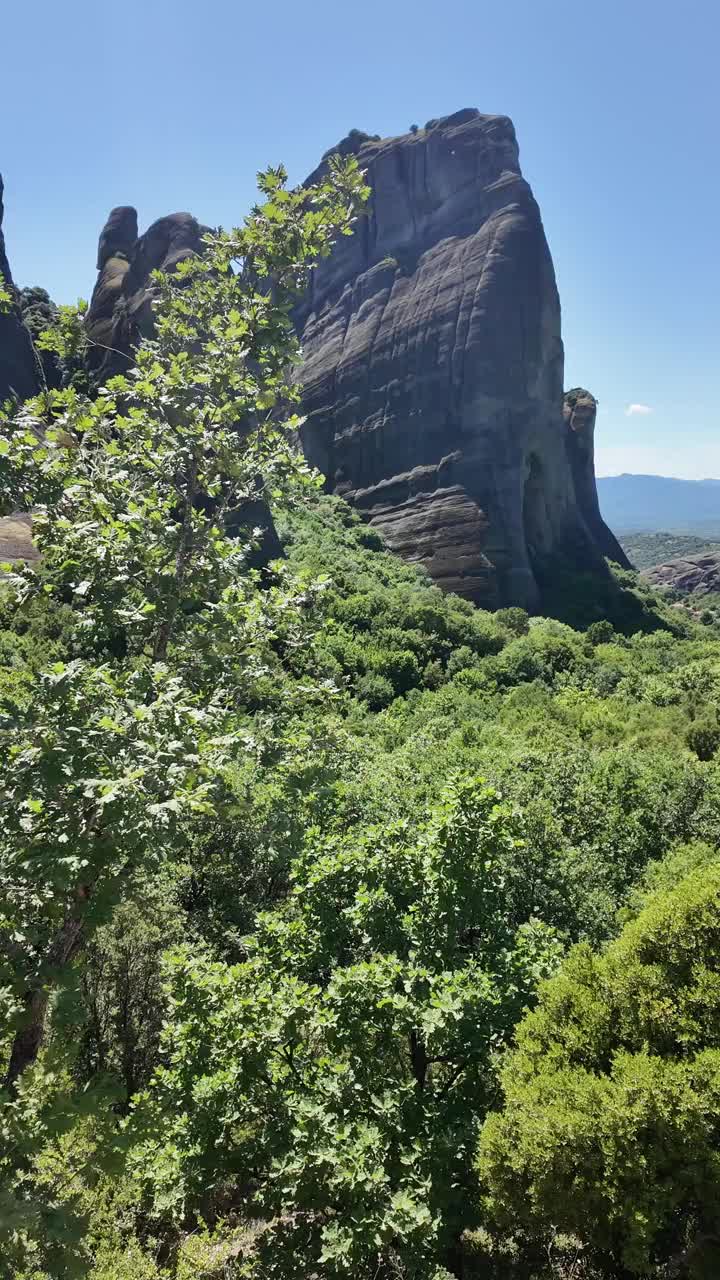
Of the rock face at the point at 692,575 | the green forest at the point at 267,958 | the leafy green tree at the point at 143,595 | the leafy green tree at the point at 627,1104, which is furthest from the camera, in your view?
the rock face at the point at 692,575

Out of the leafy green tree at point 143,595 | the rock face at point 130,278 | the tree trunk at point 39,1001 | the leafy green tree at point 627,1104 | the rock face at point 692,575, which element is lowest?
the rock face at point 692,575

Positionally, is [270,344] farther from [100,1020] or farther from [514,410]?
[514,410]

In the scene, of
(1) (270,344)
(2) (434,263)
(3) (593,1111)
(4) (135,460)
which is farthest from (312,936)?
(2) (434,263)

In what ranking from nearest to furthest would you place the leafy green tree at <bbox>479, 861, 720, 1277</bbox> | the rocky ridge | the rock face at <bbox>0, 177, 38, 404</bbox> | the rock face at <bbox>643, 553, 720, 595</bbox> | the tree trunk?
the tree trunk, the leafy green tree at <bbox>479, 861, 720, 1277</bbox>, the rock face at <bbox>0, 177, 38, 404</bbox>, the rocky ridge, the rock face at <bbox>643, 553, 720, 595</bbox>

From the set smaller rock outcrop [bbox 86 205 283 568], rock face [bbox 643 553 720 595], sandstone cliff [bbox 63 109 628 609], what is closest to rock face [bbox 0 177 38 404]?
smaller rock outcrop [bbox 86 205 283 568]

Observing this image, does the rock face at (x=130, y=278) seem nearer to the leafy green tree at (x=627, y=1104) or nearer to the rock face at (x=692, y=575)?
the leafy green tree at (x=627, y=1104)

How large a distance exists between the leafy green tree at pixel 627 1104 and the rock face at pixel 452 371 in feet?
186

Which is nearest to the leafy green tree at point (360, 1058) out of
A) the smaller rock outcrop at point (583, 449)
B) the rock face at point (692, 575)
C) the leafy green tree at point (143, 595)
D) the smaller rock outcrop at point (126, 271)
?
the leafy green tree at point (143, 595)

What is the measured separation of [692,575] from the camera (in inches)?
5566

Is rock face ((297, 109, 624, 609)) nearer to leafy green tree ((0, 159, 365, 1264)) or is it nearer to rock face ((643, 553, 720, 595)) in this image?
leafy green tree ((0, 159, 365, 1264))

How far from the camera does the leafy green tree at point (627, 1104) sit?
669cm

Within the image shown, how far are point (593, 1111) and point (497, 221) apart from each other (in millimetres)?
85131

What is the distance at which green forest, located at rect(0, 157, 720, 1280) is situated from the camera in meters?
4.38

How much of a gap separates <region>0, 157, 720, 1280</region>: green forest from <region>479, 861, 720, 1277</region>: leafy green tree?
1.4 inches
